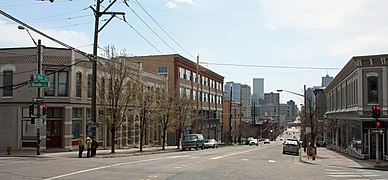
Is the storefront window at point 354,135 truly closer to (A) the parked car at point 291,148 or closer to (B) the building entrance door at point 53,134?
(A) the parked car at point 291,148

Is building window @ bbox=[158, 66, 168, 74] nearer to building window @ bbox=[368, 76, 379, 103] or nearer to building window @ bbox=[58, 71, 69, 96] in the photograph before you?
building window @ bbox=[58, 71, 69, 96]

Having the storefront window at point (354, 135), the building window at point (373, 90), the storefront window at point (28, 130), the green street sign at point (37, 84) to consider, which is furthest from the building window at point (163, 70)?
the building window at point (373, 90)

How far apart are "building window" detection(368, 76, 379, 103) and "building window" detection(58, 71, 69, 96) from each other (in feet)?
77.2

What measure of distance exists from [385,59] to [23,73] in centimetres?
2745

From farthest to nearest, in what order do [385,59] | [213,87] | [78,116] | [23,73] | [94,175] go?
1. [213,87]
2. [78,116]
3. [23,73]
4. [385,59]
5. [94,175]

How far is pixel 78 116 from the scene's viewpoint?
39.5 metres

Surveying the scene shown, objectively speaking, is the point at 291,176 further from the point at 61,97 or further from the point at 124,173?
the point at 61,97

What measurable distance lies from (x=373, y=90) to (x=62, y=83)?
24.1 metres

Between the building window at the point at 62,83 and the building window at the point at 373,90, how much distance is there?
23545mm

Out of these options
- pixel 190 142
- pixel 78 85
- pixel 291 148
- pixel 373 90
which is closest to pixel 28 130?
pixel 78 85

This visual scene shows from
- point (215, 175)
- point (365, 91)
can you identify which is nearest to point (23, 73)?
point (215, 175)

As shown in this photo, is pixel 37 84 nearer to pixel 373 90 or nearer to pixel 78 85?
pixel 78 85

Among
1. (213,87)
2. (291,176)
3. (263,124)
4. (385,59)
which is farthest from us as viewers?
(263,124)

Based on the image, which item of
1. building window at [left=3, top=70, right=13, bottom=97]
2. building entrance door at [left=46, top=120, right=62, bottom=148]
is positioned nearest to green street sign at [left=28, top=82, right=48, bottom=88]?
building entrance door at [left=46, top=120, right=62, bottom=148]
